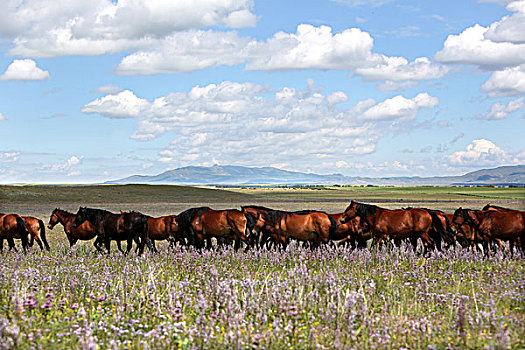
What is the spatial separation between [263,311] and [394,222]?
9459 mm

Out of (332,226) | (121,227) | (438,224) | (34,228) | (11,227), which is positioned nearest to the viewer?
(332,226)

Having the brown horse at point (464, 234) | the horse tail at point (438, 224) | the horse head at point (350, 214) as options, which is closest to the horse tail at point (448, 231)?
the horse tail at point (438, 224)

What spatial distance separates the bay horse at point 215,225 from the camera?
16078 millimetres

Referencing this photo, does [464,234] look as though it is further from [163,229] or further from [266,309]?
[266,309]

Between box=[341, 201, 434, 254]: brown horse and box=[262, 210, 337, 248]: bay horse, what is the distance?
56 cm

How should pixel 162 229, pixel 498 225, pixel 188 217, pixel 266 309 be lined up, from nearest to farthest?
pixel 266 309
pixel 498 225
pixel 188 217
pixel 162 229

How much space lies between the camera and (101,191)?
8000 cm

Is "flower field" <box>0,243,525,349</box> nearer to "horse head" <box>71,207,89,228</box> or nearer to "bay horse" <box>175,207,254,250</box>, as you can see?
"bay horse" <box>175,207,254,250</box>

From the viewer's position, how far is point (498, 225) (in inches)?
555

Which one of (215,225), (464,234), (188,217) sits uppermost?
(188,217)

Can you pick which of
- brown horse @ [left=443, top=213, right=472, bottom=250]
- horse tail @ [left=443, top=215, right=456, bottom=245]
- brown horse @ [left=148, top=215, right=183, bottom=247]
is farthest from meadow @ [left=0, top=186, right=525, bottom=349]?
brown horse @ [left=148, top=215, right=183, bottom=247]

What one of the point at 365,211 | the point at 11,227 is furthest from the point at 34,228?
the point at 365,211

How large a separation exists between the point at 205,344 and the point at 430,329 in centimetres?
259

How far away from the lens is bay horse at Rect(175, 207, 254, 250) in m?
16.1
